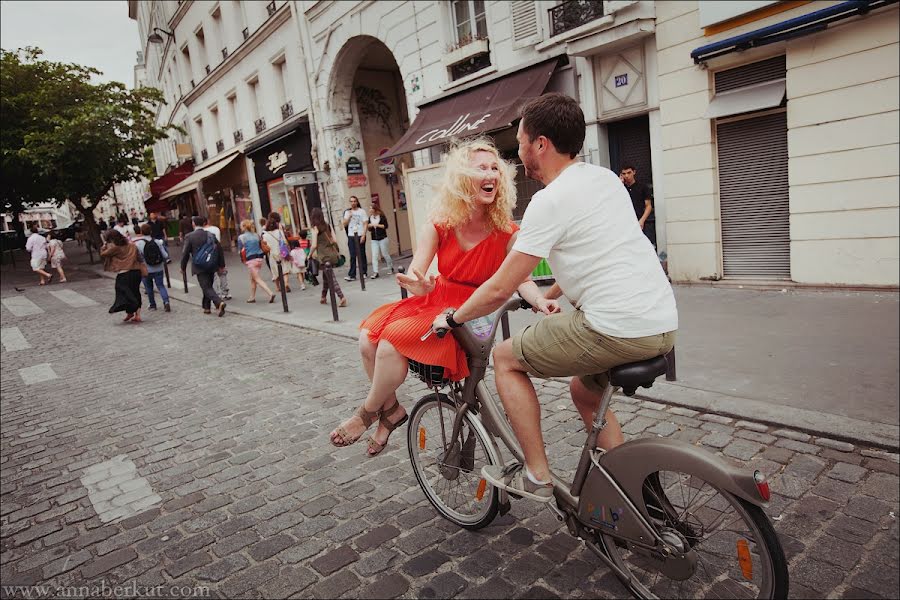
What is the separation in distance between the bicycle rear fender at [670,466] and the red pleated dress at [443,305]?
2.73 feet

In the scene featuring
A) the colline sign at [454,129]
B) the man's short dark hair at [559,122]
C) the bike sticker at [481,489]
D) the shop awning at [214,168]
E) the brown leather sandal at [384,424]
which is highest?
the shop awning at [214,168]

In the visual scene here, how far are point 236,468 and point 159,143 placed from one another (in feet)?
156

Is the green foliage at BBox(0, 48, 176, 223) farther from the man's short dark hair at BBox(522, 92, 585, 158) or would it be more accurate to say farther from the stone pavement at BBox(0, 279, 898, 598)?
the man's short dark hair at BBox(522, 92, 585, 158)

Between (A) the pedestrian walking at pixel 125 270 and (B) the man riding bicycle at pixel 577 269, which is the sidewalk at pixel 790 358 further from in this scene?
(A) the pedestrian walking at pixel 125 270

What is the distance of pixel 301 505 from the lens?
346cm

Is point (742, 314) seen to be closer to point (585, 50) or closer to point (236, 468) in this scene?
point (585, 50)

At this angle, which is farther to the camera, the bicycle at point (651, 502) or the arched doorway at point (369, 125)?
the arched doorway at point (369, 125)

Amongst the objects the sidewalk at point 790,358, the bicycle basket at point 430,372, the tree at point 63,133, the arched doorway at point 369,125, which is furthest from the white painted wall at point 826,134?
the tree at point 63,133

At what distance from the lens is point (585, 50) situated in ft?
31.9

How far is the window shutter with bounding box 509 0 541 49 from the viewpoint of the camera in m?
10.9

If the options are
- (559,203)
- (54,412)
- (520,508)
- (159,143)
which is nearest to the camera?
(559,203)

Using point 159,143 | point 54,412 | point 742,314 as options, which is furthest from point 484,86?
point 159,143

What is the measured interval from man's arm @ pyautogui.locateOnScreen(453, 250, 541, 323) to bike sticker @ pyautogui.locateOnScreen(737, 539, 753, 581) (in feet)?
3.93

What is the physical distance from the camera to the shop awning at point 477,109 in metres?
10.7
